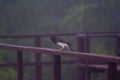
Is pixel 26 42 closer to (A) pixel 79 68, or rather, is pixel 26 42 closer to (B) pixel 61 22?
(B) pixel 61 22

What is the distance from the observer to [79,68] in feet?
19.1

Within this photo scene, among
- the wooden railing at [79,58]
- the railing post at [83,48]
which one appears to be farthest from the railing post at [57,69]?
the railing post at [83,48]

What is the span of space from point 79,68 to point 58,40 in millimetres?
1300

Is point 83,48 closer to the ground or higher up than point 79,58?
higher up

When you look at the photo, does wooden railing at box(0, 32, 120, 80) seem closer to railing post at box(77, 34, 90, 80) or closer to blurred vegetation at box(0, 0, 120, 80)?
railing post at box(77, 34, 90, 80)

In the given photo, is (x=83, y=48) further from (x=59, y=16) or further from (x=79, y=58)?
(x=59, y=16)

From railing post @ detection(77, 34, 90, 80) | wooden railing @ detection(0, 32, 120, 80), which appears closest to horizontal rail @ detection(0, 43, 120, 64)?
wooden railing @ detection(0, 32, 120, 80)

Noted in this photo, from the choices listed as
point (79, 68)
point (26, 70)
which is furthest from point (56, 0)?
point (79, 68)

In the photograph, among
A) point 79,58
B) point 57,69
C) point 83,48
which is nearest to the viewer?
point 57,69

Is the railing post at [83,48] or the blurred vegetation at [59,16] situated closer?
the railing post at [83,48]

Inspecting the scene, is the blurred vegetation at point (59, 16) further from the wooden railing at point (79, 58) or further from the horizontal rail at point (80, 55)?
the horizontal rail at point (80, 55)

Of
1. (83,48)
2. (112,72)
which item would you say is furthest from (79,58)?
(112,72)

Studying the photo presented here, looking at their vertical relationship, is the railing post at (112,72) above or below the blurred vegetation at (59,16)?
below

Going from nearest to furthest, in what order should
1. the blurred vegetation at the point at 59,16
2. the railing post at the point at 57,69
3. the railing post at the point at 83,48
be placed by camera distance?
the railing post at the point at 57,69, the railing post at the point at 83,48, the blurred vegetation at the point at 59,16
